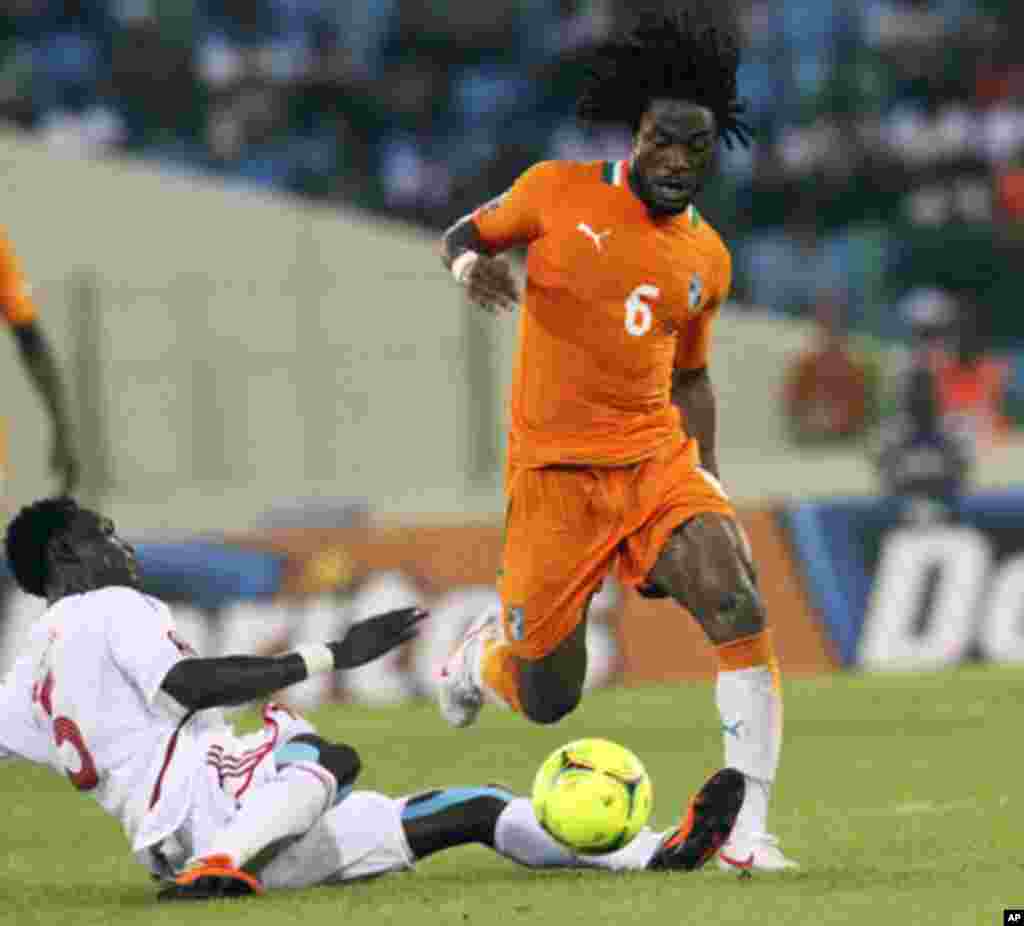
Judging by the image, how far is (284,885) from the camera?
286 inches

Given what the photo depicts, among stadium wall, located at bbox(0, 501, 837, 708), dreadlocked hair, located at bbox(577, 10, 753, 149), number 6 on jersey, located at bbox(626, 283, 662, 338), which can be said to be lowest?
stadium wall, located at bbox(0, 501, 837, 708)

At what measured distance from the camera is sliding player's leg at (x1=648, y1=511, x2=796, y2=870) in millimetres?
7379

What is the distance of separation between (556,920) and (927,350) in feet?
40.3

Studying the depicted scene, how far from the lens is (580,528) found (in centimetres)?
816

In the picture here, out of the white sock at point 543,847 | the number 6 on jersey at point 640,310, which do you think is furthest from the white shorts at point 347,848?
the number 6 on jersey at point 640,310

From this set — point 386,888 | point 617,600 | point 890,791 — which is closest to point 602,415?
point 386,888

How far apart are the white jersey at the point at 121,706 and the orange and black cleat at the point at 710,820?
4.35 feet

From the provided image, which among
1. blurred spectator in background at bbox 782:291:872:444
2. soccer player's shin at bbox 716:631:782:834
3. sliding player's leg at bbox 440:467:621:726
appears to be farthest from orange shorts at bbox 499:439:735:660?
blurred spectator in background at bbox 782:291:872:444

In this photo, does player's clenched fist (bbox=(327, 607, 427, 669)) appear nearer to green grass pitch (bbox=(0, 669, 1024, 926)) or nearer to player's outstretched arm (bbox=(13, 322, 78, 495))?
green grass pitch (bbox=(0, 669, 1024, 926))

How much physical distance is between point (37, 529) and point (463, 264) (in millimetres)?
1413

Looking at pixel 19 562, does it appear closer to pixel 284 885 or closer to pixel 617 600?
pixel 284 885

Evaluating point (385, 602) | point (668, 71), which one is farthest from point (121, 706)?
point (385, 602)

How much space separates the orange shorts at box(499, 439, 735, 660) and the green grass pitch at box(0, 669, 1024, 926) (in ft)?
2.60

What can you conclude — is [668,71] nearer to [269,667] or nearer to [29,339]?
[269,667]
